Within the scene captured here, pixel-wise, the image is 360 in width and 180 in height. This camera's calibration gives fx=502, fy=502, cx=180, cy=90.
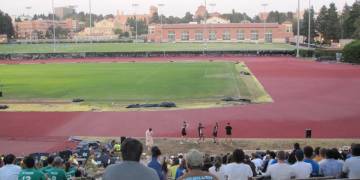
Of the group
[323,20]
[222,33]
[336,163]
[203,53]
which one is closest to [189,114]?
[336,163]

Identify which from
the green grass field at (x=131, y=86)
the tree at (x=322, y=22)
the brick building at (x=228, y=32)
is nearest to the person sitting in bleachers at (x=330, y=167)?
the green grass field at (x=131, y=86)

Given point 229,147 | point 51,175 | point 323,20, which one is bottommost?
point 229,147

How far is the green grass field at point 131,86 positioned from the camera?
39438mm

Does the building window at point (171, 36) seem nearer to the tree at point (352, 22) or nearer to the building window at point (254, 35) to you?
the building window at point (254, 35)

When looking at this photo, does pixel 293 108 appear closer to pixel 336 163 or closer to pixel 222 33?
pixel 336 163

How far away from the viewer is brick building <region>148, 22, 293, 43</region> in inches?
5960

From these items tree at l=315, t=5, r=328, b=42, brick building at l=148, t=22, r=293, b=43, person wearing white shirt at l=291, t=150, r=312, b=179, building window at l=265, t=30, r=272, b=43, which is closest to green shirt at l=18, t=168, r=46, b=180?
person wearing white shirt at l=291, t=150, r=312, b=179

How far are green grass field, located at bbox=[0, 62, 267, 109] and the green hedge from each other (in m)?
23.1

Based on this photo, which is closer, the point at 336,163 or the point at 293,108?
the point at 336,163

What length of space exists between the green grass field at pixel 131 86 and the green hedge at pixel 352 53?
2311cm

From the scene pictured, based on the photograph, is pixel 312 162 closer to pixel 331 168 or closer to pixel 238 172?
pixel 331 168

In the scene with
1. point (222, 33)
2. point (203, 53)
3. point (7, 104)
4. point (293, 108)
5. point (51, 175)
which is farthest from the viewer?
point (222, 33)

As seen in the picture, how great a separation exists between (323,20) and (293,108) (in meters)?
98.9

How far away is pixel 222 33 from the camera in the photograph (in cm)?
15425
